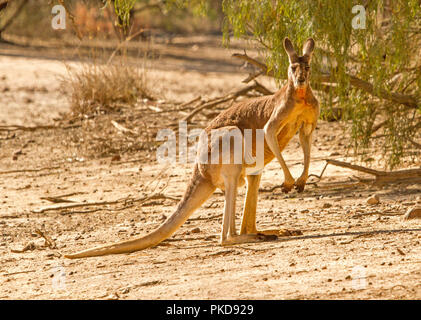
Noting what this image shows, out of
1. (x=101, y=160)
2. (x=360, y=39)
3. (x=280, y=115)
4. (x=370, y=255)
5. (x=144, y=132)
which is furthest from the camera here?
(x=144, y=132)

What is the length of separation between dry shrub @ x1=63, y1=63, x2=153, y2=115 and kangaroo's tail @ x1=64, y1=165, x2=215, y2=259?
5250 mm

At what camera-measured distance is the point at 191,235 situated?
18.1ft

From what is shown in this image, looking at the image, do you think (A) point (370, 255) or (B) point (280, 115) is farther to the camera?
(B) point (280, 115)

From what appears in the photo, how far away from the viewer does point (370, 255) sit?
4301 millimetres

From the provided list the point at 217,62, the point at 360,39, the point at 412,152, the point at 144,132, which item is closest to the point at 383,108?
the point at 412,152

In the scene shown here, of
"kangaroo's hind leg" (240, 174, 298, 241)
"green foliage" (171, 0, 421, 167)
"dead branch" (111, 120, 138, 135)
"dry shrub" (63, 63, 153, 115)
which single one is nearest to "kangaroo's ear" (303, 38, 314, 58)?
"green foliage" (171, 0, 421, 167)

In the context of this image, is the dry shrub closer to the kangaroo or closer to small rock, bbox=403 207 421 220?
the kangaroo

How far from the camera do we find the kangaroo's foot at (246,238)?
495 centimetres

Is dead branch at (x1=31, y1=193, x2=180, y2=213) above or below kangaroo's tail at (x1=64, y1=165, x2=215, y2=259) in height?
below

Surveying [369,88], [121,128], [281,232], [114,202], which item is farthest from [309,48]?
[121,128]

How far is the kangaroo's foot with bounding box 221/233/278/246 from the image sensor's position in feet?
16.2
